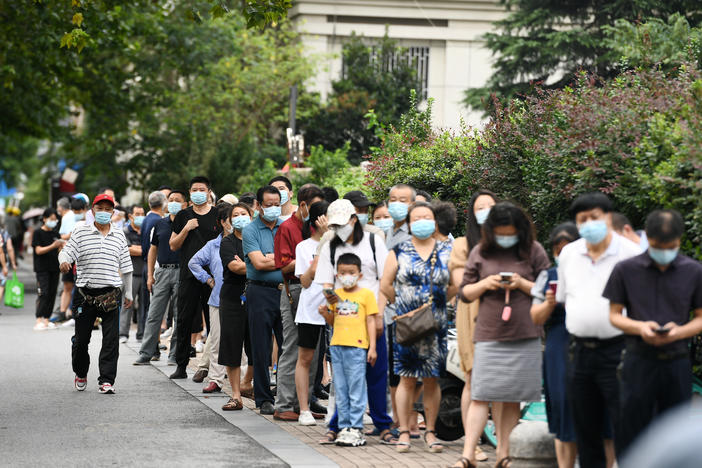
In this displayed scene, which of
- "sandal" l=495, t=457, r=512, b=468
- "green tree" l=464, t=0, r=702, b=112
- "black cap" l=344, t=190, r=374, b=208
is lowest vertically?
"sandal" l=495, t=457, r=512, b=468

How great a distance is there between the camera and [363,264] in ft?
31.4

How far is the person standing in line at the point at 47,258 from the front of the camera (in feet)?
66.9

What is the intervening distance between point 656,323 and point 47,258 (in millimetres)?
15814

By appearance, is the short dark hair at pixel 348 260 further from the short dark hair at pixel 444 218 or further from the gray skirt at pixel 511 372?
the gray skirt at pixel 511 372

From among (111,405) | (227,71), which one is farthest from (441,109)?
(111,405)

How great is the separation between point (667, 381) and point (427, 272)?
2843 millimetres

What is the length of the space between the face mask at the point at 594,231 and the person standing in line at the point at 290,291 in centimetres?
404

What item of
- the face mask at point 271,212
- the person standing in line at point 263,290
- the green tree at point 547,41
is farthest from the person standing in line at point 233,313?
the green tree at point 547,41

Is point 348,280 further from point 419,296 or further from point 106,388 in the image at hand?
point 106,388

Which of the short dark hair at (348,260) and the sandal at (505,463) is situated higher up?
the short dark hair at (348,260)

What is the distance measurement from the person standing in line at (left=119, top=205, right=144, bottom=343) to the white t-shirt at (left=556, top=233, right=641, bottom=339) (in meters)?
10.9

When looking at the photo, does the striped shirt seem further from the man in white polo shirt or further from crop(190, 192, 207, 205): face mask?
the man in white polo shirt

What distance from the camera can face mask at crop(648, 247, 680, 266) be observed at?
21.5ft

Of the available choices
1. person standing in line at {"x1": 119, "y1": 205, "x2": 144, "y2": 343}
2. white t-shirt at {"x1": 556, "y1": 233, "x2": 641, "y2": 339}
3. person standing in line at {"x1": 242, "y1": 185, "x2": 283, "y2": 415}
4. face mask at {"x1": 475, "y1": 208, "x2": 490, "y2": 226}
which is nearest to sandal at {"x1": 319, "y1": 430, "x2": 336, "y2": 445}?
person standing in line at {"x1": 242, "y1": 185, "x2": 283, "y2": 415}
